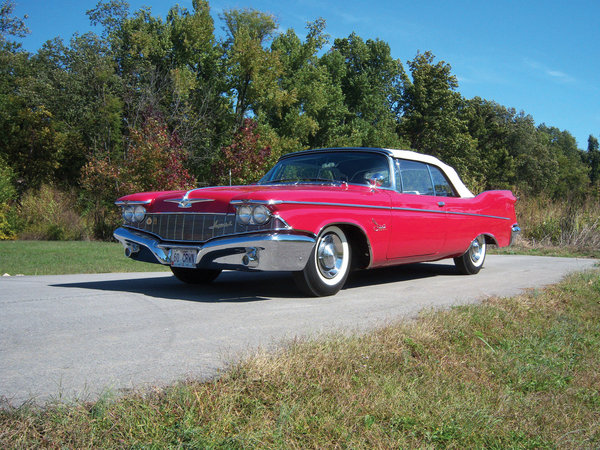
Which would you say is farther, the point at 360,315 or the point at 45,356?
the point at 360,315

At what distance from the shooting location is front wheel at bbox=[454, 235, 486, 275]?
304 inches

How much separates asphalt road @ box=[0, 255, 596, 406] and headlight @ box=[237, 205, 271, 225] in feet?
2.49

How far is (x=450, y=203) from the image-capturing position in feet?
23.1

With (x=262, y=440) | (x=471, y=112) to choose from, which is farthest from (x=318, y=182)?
(x=471, y=112)

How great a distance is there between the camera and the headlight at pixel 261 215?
15.6 ft

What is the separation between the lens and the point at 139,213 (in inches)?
227

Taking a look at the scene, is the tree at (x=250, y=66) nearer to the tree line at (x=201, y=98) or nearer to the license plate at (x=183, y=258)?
the tree line at (x=201, y=98)

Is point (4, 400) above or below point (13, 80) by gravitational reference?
below

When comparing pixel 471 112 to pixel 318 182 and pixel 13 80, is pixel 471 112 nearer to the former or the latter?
pixel 13 80

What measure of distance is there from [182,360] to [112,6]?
154ft

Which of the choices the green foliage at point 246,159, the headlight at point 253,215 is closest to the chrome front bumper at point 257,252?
the headlight at point 253,215

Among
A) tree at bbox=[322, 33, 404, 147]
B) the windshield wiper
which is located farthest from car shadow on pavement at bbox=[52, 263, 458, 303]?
tree at bbox=[322, 33, 404, 147]

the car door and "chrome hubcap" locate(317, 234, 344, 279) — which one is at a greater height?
the car door

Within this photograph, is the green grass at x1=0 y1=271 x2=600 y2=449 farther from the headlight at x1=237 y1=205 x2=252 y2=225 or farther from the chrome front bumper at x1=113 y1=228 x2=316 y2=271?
the headlight at x1=237 y1=205 x2=252 y2=225
